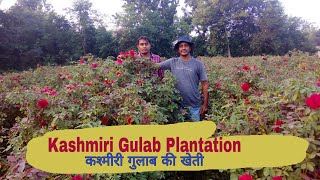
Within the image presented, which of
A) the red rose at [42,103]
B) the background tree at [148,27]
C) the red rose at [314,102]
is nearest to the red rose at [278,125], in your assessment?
the red rose at [314,102]

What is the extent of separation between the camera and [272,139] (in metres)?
1.76

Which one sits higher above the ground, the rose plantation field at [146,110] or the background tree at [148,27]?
the background tree at [148,27]

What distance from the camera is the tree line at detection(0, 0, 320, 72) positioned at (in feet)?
80.5

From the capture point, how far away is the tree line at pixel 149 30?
80.5 feet

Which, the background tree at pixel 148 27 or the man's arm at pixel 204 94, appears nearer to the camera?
the man's arm at pixel 204 94

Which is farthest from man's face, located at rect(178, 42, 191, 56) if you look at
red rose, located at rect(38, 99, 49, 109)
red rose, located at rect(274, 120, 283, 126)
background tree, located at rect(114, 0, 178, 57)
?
background tree, located at rect(114, 0, 178, 57)

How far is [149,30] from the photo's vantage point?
95.1 ft

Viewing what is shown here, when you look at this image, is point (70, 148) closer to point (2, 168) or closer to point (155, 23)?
point (2, 168)

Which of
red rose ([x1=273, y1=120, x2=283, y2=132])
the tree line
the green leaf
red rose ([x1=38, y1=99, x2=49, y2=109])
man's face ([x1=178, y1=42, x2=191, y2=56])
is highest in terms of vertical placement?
the tree line

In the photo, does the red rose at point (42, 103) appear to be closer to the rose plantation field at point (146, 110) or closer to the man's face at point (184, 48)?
the rose plantation field at point (146, 110)

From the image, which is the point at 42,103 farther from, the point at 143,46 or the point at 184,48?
the point at 184,48

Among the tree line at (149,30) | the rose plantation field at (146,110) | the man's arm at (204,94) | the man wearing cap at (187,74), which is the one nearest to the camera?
the rose plantation field at (146,110)

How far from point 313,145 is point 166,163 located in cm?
88

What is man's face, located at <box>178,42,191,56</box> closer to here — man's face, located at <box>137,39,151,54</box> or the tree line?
man's face, located at <box>137,39,151,54</box>
